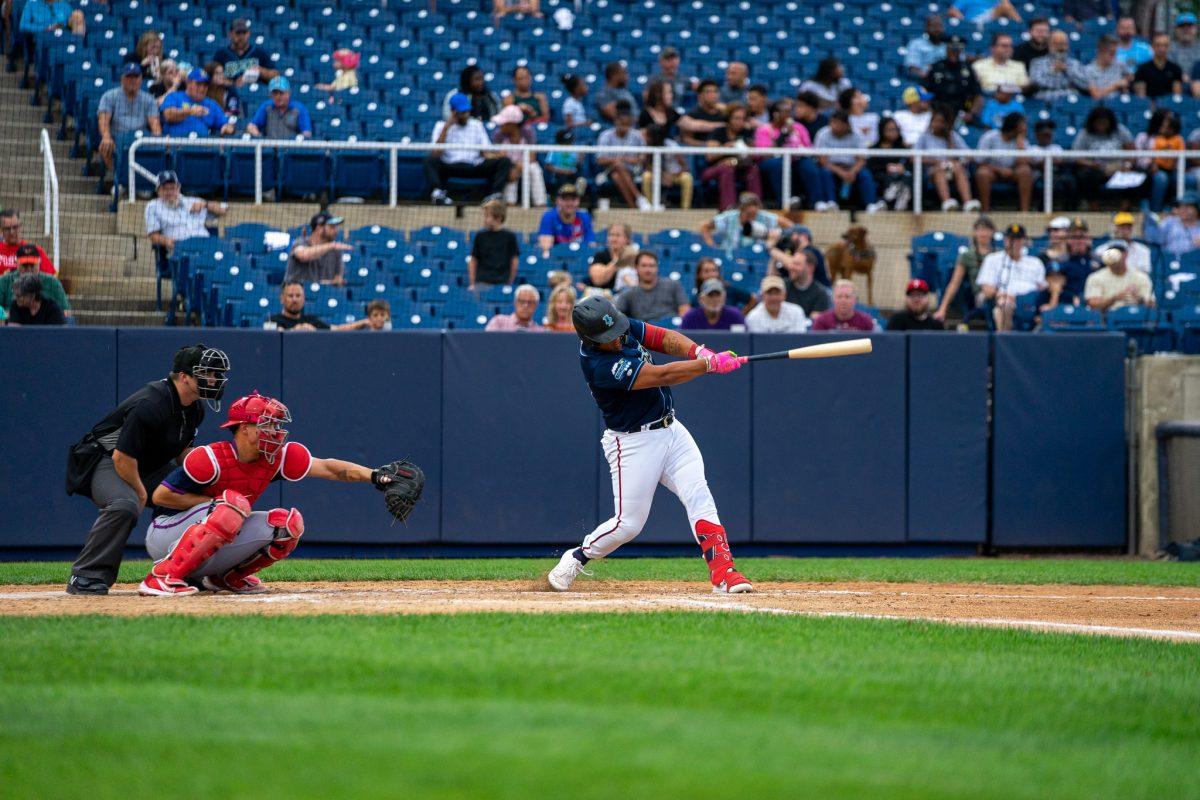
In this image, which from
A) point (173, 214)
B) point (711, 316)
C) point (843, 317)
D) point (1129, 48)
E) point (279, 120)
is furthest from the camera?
point (1129, 48)

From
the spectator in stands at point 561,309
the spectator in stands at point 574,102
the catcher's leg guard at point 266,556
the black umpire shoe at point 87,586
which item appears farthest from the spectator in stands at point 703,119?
the black umpire shoe at point 87,586

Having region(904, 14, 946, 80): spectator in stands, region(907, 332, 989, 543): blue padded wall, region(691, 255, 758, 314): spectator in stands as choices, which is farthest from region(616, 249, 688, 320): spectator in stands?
region(904, 14, 946, 80): spectator in stands

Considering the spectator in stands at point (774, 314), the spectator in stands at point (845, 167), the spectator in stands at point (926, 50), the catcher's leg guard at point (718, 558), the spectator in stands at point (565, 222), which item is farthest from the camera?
the spectator in stands at point (926, 50)

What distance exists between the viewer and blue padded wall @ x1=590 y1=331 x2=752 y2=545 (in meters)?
13.5

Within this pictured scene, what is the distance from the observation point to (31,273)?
43.1 feet

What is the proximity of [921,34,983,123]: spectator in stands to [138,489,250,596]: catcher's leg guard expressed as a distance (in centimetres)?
1329

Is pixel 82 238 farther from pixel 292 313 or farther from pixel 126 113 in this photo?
pixel 292 313

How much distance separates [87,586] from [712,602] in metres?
3.65

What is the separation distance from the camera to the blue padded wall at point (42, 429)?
41.5 ft

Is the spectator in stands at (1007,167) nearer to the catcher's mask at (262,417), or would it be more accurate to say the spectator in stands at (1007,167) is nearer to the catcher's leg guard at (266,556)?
the catcher's leg guard at (266,556)

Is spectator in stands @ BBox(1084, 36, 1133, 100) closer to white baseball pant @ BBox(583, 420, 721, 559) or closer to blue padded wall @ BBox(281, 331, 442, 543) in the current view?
blue padded wall @ BBox(281, 331, 442, 543)

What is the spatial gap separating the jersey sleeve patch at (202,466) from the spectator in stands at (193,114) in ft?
28.7

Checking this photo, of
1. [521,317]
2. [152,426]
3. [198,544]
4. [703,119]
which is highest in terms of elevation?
[703,119]

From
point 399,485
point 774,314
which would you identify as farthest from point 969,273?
point 399,485
